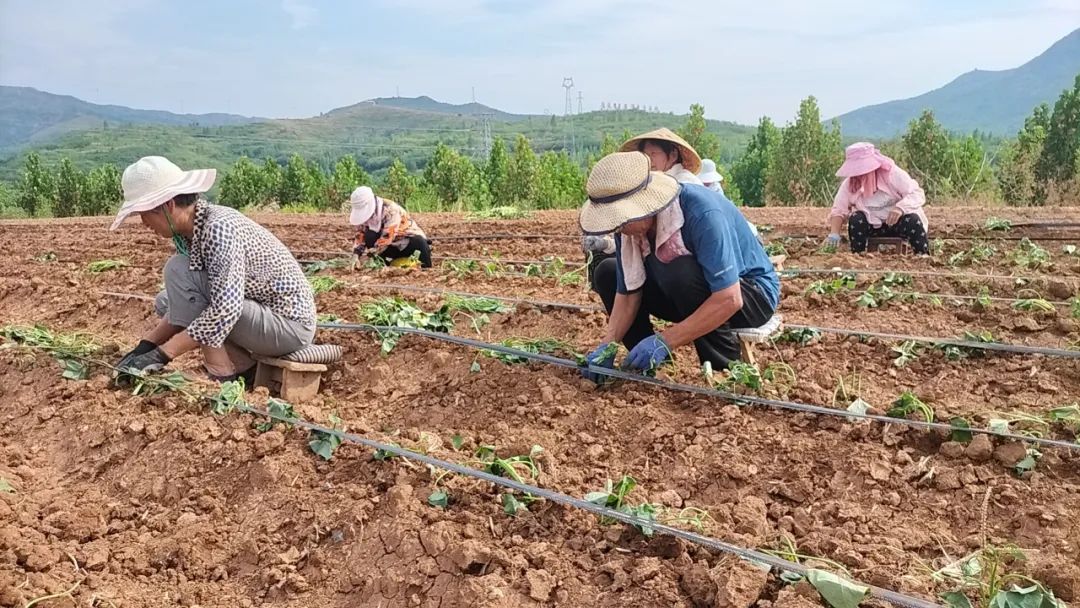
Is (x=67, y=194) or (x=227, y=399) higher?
(x=67, y=194)

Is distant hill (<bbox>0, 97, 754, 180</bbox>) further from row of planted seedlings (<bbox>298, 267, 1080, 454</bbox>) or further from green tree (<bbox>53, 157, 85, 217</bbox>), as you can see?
row of planted seedlings (<bbox>298, 267, 1080, 454</bbox>)

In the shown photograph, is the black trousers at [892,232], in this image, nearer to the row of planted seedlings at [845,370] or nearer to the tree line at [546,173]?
the row of planted seedlings at [845,370]

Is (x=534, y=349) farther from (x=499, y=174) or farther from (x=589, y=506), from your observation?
(x=499, y=174)

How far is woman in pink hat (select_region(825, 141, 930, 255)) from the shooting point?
235 inches

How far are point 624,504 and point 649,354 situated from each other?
96 centimetres

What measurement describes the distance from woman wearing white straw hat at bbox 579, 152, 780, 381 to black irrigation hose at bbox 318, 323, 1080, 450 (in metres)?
0.10

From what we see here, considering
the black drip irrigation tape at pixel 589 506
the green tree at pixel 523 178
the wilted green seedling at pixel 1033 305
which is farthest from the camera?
the green tree at pixel 523 178

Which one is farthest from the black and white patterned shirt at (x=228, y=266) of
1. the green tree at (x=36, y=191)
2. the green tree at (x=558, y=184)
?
the green tree at (x=36, y=191)

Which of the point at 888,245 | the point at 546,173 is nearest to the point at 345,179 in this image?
the point at 546,173

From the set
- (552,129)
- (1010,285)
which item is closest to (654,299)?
(1010,285)

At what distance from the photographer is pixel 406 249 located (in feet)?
22.7

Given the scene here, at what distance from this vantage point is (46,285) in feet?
21.3

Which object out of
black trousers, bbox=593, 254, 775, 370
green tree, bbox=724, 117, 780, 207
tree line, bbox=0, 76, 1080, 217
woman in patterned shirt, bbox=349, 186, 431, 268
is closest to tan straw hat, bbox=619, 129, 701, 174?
black trousers, bbox=593, 254, 775, 370

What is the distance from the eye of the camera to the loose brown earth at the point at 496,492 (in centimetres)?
218
